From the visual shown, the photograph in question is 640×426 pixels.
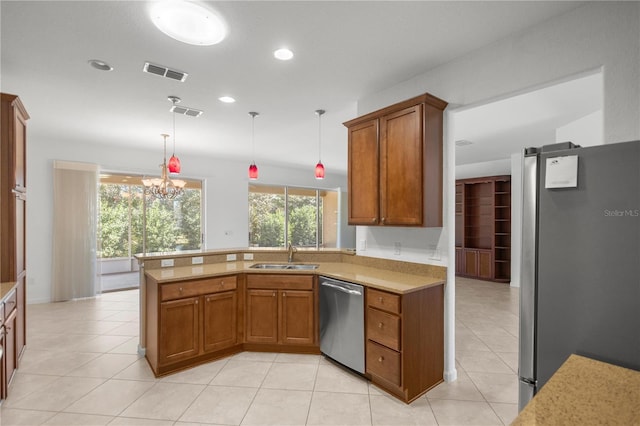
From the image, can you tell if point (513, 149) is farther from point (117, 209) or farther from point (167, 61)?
point (117, 209)

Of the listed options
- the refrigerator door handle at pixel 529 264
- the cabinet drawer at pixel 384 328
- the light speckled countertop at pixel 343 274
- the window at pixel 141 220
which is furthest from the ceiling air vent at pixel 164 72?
the window at pixel 141 220

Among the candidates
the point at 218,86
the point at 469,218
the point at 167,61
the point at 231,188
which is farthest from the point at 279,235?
the point at 167,61

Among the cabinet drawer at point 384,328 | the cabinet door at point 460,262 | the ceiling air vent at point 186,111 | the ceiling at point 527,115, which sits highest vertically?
the ceiling air vent at point 186,111

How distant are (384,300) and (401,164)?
3.95 ft

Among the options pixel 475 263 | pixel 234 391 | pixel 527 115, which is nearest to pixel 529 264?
pixel 234 391

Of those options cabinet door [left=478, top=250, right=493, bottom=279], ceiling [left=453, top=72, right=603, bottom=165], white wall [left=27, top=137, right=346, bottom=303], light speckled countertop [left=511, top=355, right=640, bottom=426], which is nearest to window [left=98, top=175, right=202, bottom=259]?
white wall [left=27, top=137, right=346, bottom=303]

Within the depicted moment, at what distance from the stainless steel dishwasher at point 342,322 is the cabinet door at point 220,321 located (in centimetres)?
93

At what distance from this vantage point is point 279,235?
835 centimetres

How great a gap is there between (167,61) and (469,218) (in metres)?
7.40

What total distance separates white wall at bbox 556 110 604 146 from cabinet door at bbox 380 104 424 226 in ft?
8.90

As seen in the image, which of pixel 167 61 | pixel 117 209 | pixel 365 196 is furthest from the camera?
pixel 117 209

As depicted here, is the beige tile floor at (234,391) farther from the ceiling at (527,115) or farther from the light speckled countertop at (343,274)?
the ceiling at (527,115)

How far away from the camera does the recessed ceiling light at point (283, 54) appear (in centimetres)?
248

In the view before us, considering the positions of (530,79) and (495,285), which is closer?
(530,79)
